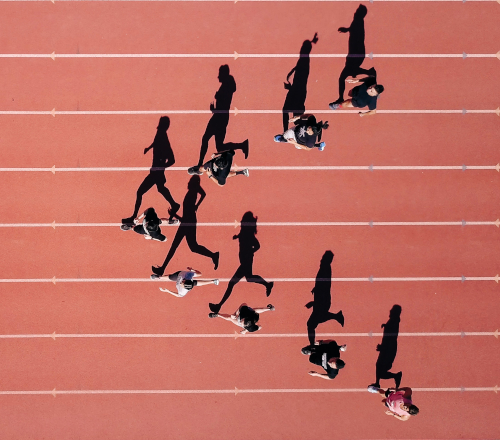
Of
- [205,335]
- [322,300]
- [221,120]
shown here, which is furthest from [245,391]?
[221,120]

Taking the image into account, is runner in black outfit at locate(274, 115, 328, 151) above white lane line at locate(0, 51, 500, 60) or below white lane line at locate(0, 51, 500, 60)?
below

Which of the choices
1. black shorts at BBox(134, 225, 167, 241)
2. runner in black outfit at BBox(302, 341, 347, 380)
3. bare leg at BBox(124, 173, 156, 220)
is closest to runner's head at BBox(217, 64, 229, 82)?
bare leg at BBox(124, 173, 156, 220)

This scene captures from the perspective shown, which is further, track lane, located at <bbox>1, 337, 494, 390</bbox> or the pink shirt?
track lane, located at <bbox>1, 337, 494, 390</bbox>

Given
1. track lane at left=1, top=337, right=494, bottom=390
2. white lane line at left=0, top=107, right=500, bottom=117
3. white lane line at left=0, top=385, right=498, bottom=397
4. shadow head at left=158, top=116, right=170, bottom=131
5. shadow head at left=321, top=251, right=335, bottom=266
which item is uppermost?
white lane line at left=0, top=107, right=500, bottom=117

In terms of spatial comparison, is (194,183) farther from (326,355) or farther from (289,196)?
(326,355)

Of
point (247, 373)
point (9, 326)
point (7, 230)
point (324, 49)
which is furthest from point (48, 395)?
point (324, 49)

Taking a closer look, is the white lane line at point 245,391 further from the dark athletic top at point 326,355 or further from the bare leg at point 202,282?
the bare leg at point 202,282

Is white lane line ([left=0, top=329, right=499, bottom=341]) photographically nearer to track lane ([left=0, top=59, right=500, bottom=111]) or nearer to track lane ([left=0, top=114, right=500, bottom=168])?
track lane ([left=0, top=114, right=500, bottom=168])
